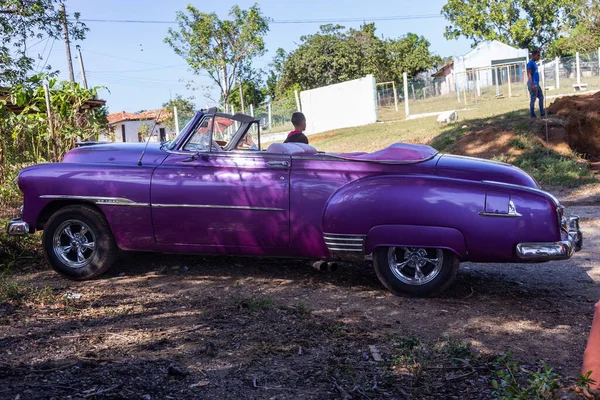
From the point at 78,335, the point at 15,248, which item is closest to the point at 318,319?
the point at 78,335

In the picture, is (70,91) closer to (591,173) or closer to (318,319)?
(318,319)

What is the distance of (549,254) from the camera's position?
500cm

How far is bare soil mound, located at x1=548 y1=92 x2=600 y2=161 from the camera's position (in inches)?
622

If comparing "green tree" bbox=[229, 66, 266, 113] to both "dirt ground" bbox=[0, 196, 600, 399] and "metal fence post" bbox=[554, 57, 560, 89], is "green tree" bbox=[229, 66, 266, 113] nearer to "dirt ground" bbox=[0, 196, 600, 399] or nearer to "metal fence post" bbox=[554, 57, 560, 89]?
"metal fence post" bbox=[554, 57, 560, 89]

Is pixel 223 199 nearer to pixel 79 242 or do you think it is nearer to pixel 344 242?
pixel 344 242

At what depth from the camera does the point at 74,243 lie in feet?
20.8

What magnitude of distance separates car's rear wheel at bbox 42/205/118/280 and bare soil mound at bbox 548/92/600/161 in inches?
478

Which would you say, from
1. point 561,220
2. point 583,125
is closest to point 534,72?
point 583,125

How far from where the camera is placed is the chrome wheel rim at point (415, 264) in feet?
17.7

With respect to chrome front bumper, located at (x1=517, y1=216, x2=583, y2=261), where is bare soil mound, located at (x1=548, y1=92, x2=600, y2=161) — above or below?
above

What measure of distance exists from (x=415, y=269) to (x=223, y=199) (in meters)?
1.77

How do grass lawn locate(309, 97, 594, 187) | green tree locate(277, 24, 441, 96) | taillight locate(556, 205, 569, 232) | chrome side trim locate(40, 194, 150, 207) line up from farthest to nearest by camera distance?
green tree locate(277, 24, 441, 96), grass lawn locate(309, 97, 594, 187), chrome side trim locate(40, 194, 150, 207), taillight locate(556, 205, 569, 232)

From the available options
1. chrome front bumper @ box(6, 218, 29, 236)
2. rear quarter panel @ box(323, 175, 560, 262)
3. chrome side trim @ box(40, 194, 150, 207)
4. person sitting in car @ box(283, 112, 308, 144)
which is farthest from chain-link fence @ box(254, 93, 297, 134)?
rear quarter panel @ box(323, 175, 560, 262)

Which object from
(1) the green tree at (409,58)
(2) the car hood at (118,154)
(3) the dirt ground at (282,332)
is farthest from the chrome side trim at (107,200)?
(1) the green tree at (409,58)
